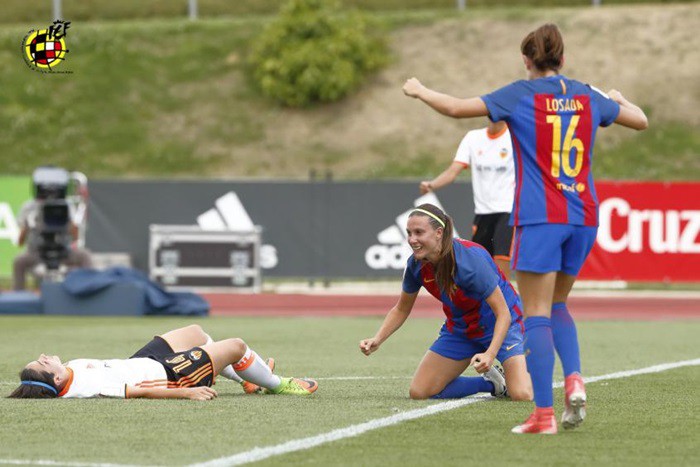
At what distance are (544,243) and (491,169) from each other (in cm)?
554

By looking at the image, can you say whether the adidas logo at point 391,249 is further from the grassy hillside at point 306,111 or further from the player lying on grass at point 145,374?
the player lying on grass at point 145,374

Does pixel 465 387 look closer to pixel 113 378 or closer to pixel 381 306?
pixel 113 378

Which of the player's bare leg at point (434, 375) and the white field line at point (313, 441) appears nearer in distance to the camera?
the white field line at point (313, 441)

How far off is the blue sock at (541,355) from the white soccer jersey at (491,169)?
17.6 feet

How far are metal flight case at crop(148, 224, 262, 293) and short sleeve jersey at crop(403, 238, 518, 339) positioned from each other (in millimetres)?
14256

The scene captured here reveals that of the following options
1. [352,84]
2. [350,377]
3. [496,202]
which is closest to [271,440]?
[350,377]

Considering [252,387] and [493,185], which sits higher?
[493,185]

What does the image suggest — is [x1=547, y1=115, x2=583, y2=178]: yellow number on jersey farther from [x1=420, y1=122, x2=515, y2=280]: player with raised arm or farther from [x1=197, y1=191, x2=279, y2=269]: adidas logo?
[x1=197, y1=191, x2=279, y2=269]: adidas logo

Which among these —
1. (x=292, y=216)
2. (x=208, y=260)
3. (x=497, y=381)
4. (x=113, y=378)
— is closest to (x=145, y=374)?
(x=113, y=378)

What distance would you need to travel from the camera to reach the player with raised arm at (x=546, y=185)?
23.8 ft

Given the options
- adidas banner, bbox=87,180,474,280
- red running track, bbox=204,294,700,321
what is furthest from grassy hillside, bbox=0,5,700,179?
red running track, bbox=204,294,700,321

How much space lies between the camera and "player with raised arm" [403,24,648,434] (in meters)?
7.25

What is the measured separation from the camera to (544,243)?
7.24 metres

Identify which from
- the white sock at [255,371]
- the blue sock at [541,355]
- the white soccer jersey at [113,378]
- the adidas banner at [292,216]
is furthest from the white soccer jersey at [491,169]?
the adidas banner at [292,216]
